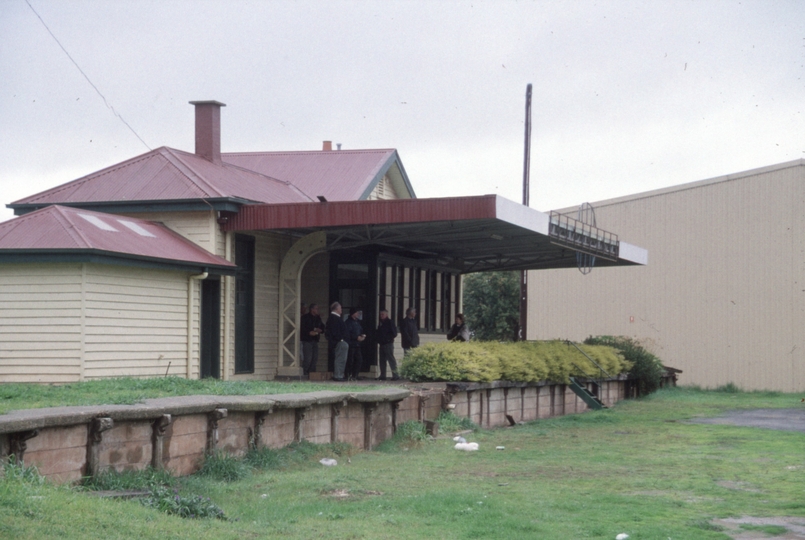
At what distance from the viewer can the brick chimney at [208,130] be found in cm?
2259

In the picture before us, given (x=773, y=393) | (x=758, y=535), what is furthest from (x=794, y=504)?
(x=773, y=393)

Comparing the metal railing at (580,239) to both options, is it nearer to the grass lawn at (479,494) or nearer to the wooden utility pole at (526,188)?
the grass lawn at (479,494)

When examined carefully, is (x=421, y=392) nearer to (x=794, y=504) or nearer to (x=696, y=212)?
(x=794, y=504)

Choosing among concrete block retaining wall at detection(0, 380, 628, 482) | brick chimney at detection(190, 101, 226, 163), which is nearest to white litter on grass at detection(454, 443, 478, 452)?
concrete block retaining wall at detection(0, 380, 628, 482)

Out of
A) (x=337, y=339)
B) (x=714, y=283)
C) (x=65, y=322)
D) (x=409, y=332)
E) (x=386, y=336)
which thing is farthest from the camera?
(x=714, y=283)

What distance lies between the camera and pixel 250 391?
1310 centimetres

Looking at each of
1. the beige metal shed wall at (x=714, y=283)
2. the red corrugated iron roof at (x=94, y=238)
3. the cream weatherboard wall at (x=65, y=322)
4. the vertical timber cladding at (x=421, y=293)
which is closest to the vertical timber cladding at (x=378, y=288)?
the vertical timber cladding at (x=421, y=293)

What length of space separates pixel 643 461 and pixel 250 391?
211 inches

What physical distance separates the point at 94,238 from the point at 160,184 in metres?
4.20

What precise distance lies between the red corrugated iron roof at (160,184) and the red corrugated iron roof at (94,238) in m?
1.09

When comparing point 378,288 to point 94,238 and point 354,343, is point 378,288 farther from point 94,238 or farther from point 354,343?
point 94,238

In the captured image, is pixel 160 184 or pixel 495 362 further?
pixel 160 184

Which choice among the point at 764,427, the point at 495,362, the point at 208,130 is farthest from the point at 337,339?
the point at 764,427

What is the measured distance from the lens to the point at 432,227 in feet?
64.7
